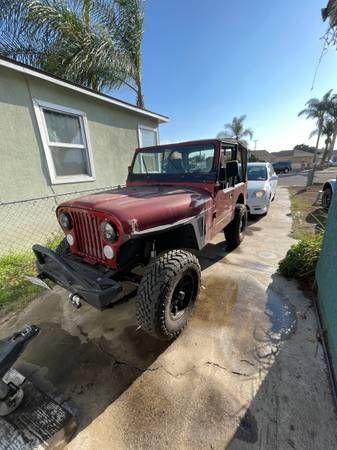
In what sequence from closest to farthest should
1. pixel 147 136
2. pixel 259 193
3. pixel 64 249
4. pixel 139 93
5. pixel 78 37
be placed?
1. pixel 64 249
2. pixel 259 193
3. pixel 78 37
4. pixel 147 136
5. pixel 139 93

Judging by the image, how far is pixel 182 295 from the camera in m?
2.49

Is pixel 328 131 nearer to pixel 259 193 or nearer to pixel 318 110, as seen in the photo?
pixel 318 110

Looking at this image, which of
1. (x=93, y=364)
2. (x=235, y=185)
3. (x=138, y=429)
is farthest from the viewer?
(x=235, y=185)

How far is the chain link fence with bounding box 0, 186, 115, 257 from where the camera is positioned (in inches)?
168

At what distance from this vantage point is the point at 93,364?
7.18ft

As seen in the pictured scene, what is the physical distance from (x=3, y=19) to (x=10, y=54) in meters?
0.83

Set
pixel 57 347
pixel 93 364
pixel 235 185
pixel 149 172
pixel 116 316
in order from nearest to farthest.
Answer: pixel 93 364, pixel 57 347, pixel 116 316, pixel 149 172, pixel 235 185

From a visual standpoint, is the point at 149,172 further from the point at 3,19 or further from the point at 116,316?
the point at 3,19

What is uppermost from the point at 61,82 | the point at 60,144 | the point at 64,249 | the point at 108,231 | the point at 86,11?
the point at 86,11

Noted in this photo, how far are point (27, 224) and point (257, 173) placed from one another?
6.81 meters

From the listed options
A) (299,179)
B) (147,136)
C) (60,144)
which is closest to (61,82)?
(60,144)

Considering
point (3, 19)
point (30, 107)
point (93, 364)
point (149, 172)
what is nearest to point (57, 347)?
point (93, 364)

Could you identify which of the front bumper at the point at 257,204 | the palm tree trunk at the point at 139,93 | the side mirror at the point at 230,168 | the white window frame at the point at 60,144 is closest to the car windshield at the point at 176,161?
the side mirror at the point at 230,168

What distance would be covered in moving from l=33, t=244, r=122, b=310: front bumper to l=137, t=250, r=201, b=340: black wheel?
0.28 meters
